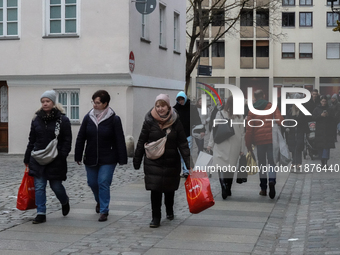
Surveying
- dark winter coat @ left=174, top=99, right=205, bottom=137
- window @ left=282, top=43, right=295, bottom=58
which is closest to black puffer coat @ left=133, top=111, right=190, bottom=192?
dark winter coat @ left=174, top=99, right=205, bottom=137

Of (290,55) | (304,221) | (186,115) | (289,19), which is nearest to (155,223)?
(304,221)

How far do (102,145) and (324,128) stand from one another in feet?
31.5

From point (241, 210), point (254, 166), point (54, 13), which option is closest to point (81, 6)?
point (54, 13)

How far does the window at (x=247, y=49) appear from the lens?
64.4 m

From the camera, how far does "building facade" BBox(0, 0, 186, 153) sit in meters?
20.2

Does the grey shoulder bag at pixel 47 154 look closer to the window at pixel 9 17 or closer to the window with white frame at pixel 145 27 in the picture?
Result: the window at pixel 9 17

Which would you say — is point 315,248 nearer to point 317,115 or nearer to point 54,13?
point 317,115

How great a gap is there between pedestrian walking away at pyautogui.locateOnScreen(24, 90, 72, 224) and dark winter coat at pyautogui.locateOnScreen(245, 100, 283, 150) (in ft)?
11.6

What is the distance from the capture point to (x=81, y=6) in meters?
20.3

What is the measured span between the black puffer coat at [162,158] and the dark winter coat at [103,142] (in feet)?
1.55

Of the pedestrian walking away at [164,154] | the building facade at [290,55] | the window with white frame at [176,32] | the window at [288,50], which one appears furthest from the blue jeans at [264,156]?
the window at [288,50]

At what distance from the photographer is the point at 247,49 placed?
64.7m

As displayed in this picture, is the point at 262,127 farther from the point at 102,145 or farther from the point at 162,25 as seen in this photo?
the point at 162,25

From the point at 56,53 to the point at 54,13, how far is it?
4.05 ft
